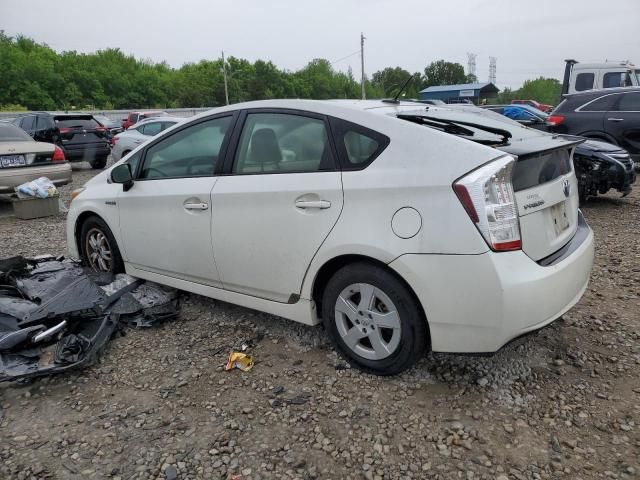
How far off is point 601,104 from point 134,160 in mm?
8792

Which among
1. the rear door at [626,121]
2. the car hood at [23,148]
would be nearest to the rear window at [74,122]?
the car hood at [23,148]

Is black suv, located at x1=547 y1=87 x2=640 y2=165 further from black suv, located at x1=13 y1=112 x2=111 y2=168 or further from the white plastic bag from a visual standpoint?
black suv, located at x1=13 y1=112 x2=111 y2=168

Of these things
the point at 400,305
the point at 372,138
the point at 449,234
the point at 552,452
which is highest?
the point at 372,138

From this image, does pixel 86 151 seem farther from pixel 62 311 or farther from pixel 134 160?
pixel 62 311

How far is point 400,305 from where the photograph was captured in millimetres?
2592

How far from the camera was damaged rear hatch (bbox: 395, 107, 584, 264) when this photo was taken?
2498 mm

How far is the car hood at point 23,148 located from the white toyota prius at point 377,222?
552 centimetres

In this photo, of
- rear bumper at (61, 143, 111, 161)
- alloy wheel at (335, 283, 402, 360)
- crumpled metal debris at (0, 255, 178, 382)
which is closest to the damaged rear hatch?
alloy wheel at (335, 283, 402, 360)

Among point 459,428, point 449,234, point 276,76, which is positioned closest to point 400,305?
point 449,234

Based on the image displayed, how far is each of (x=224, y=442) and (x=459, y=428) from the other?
1.15 m

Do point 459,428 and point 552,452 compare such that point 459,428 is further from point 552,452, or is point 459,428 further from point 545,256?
point 545,256

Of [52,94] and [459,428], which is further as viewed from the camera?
[52,94]

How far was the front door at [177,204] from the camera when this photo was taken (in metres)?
3.40

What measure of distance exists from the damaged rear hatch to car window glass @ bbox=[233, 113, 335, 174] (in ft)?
1.62
